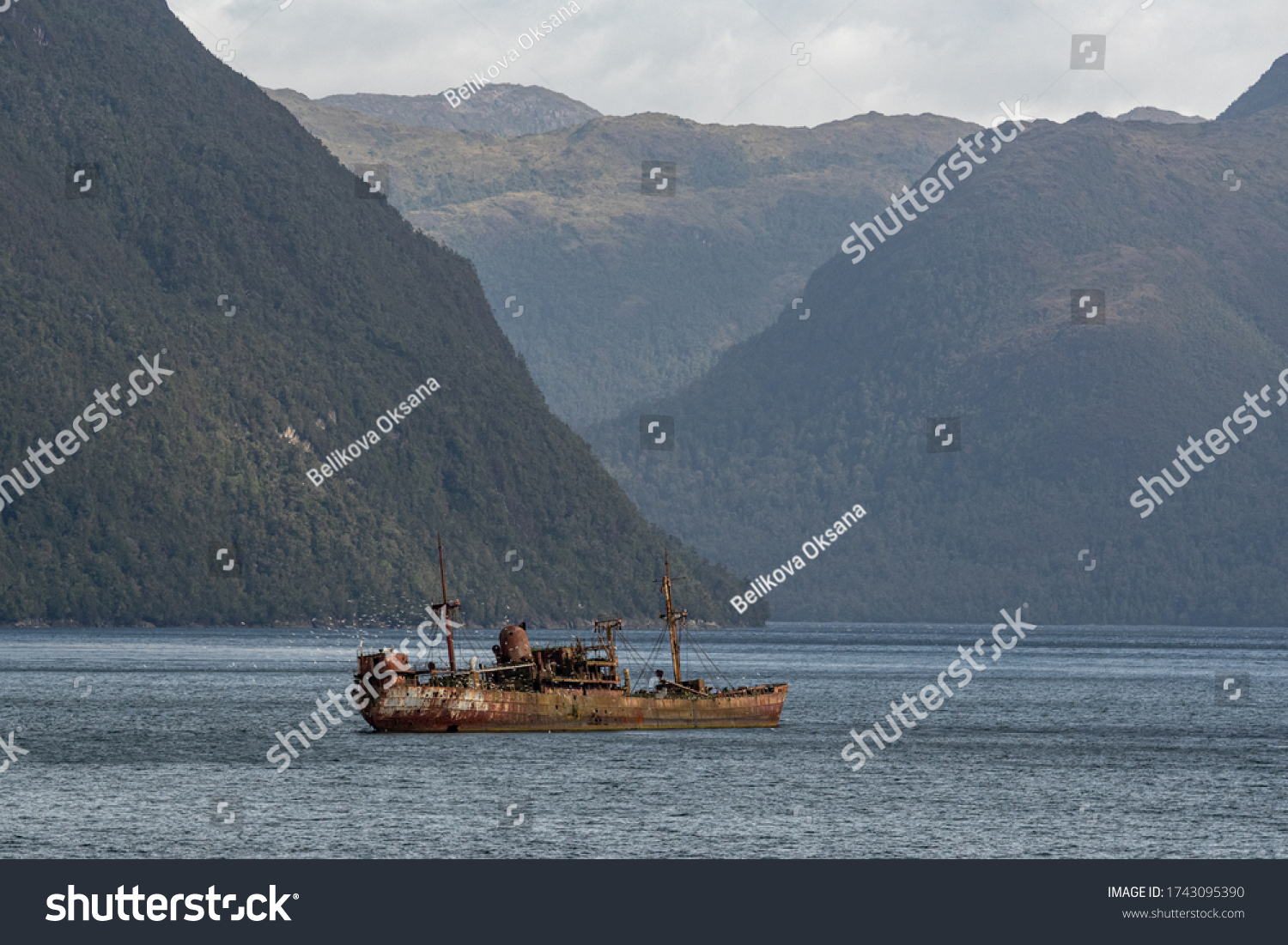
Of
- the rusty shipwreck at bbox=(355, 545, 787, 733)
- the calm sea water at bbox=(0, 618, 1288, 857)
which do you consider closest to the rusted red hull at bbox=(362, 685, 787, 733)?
the rusty shipwreck at bbox=(355, 545, 787, 733)

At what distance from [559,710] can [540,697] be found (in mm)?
1799

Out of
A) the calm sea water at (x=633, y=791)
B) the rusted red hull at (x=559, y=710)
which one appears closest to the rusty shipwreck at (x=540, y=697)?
the rusted red hull at (x=559, y=710)

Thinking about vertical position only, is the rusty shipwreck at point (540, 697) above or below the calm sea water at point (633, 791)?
above

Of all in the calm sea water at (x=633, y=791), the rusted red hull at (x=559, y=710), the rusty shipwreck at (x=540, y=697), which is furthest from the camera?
the rusted red hull at (x=559, y=710)

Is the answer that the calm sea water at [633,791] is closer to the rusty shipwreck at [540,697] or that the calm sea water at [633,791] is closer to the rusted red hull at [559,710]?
Answer: the rusted red hull at [559,710]

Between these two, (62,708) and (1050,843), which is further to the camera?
(62,708)

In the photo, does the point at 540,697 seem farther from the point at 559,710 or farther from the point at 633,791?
the point at 633,791

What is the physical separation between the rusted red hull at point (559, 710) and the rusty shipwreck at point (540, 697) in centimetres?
6

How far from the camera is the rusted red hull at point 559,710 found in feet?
445

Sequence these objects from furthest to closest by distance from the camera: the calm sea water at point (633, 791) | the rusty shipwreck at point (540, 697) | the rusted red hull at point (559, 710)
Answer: the rusted red hull at point (559, 710)
the rusty shipwreck at point (540, 697)
the calm sea water at point (633, 791)

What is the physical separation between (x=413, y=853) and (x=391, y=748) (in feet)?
140
